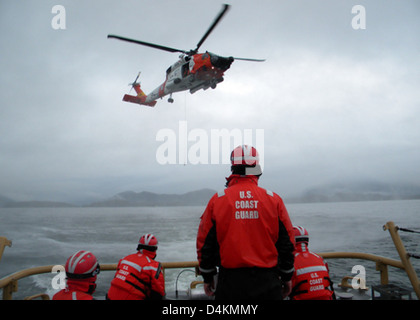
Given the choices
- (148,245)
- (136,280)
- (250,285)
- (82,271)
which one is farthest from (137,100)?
(250,285)

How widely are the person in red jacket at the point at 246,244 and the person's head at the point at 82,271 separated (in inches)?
41.8

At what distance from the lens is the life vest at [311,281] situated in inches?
90.1

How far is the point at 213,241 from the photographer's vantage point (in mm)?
1801

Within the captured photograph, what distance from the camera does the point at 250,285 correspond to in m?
1.70

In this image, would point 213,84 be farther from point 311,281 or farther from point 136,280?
point 311,281

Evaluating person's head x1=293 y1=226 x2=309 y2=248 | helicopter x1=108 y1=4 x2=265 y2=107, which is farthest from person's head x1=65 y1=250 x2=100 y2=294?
helicopter x1=108 y1=4 x2=265 y2=107

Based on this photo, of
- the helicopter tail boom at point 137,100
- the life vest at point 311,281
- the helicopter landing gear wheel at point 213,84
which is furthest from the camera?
the helicopter tail boom at point 137,100

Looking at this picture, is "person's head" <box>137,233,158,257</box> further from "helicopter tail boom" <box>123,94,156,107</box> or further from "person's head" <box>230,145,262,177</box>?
"helicopter tail boom" <box>123,94,156,107</box>

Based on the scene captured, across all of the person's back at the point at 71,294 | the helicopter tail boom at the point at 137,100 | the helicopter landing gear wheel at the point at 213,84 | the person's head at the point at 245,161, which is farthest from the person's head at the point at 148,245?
the helicopter tail boom at the point at 137,100

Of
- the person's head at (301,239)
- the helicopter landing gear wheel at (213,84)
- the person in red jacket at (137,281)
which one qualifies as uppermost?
the helicopter landing gear wheel at (213,84)

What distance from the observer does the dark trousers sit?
1.69 meters

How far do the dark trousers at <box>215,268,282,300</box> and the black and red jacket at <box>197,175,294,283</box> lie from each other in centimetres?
5

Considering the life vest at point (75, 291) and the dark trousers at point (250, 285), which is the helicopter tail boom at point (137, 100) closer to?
the life vest at point (75, 291)
